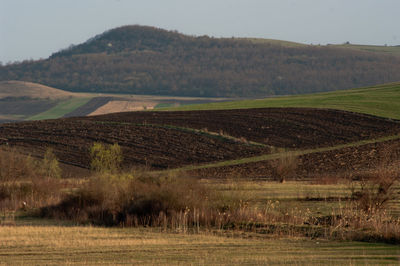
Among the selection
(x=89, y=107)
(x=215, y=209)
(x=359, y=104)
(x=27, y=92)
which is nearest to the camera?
(x=215, y=209)

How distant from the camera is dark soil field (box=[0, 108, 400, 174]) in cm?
4978

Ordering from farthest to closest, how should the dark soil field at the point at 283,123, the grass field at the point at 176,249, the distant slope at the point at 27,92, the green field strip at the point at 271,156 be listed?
the distant slope at the point at 27,92 → the dark soil field at the point at 283,123 → the green field strip at the point at 271,156 → the grass field at the point at 176,249

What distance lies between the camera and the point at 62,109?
132 meters

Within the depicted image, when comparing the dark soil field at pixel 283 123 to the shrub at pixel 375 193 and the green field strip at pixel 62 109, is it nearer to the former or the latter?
the shrub at pixel 375 193

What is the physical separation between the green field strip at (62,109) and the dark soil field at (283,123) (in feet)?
158

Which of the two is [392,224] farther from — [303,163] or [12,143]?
[12,143]

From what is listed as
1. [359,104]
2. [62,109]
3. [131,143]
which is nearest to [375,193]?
[131,143]

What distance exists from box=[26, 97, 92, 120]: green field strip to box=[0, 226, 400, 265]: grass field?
329ft

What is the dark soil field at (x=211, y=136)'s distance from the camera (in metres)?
49.8

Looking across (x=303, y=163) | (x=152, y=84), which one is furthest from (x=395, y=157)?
(x=152, y=84)

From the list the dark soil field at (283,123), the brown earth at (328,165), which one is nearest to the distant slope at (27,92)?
the dark soil field at (283,123)

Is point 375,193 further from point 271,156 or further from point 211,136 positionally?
point 211,136

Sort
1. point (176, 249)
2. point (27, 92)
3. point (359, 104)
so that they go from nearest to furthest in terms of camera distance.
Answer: point (176, 249), point (359, 104), point (27, 92)

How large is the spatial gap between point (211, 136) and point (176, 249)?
4252 centimetres
